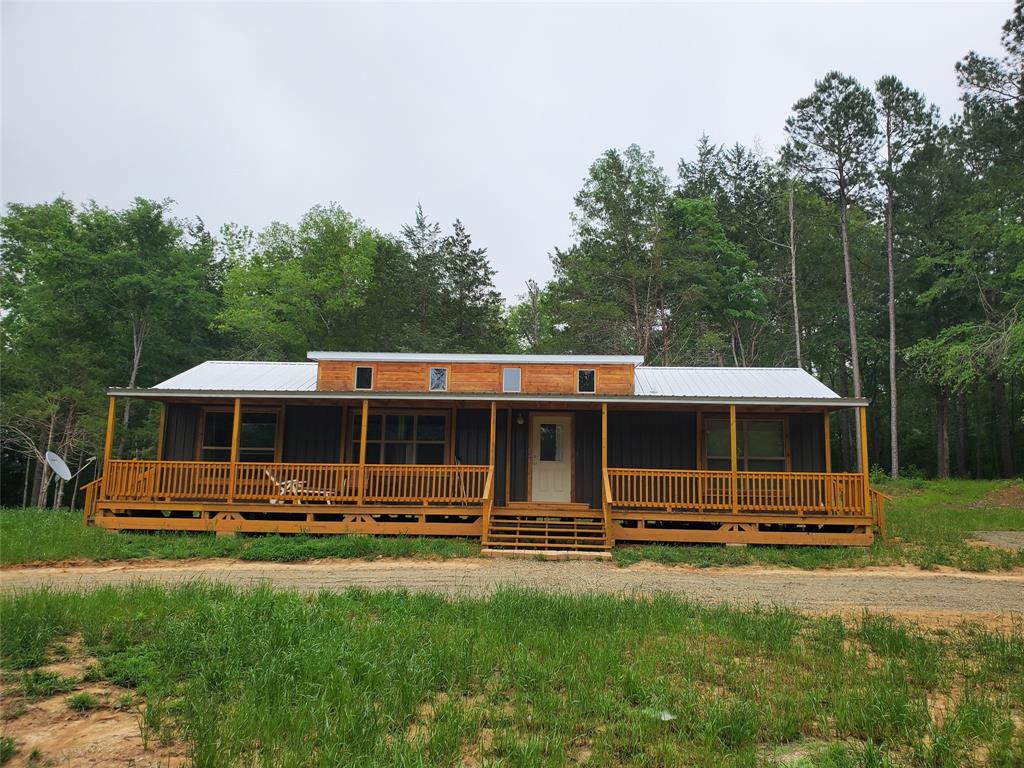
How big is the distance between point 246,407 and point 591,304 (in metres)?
16.3

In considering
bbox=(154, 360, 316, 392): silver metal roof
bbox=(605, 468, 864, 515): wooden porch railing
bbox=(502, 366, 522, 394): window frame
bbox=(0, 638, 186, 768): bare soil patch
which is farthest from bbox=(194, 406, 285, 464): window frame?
bbox=(0, 638, 186, 768): bare soil patch

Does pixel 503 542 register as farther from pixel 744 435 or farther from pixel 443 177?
pixel 443 177

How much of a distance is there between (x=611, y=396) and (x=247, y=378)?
887cm

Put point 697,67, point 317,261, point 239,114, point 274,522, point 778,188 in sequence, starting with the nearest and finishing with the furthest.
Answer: point 239,114 → point 274,522 → point 697,67 → point 778,188 → point 317,261

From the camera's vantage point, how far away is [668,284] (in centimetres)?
2691

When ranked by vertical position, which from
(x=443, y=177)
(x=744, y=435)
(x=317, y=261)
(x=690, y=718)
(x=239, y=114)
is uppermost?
(x=443, y=177)

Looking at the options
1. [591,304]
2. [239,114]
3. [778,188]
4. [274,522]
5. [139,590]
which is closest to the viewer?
[139,590]

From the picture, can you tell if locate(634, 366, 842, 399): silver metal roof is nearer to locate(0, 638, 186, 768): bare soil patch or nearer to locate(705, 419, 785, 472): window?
locate(705, 419, 785, 472): window

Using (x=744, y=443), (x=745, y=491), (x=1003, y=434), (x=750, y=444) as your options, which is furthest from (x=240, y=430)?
(x=1003, y=434)

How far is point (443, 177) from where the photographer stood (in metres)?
43.0

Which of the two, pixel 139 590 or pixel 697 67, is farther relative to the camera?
pixel 697 67

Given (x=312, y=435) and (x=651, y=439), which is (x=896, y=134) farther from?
(x=312, y=435)

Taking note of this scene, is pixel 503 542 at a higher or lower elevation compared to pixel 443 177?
lower

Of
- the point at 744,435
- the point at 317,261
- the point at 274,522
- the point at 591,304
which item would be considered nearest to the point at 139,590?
the point at 274,522
